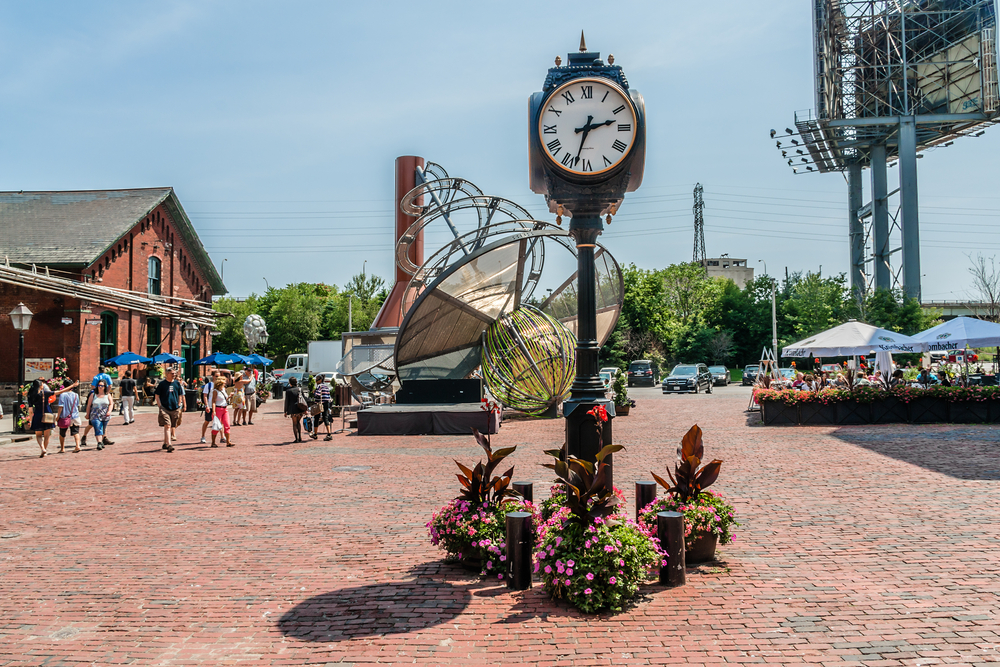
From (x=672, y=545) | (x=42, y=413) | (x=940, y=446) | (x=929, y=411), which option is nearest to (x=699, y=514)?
(x=672, y=545)

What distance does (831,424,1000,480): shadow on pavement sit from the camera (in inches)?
463

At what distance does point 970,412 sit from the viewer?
1933cm

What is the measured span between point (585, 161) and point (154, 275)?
3241 centimetres

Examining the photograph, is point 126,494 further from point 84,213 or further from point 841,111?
point 841,111

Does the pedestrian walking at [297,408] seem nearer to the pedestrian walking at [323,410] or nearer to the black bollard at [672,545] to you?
the pedestrian walking at [323,410]

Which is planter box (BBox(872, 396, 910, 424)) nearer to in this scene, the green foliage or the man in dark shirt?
the man in dark shirt

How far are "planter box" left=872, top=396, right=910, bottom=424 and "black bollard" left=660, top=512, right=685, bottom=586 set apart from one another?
16.2 meters

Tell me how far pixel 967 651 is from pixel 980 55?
5346 centimetres

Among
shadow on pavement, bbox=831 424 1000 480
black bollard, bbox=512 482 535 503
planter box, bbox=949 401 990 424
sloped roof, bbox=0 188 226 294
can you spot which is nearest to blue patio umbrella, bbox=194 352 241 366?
sloped roof, bbox=0 188 226 294

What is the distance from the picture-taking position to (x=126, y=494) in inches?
410

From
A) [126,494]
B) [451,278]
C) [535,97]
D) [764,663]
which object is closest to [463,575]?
[764,663]

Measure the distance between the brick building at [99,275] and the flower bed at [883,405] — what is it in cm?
2397

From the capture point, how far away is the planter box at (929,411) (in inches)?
766

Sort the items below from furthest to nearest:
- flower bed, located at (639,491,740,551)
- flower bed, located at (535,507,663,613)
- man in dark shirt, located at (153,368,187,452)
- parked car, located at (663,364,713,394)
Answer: parked car, located at (663,364,713,394), man in dark shirt, located at (153,368,187,452), flower bed, located at (639,491,740,551), flower bed, located at (535,507,663,613)
